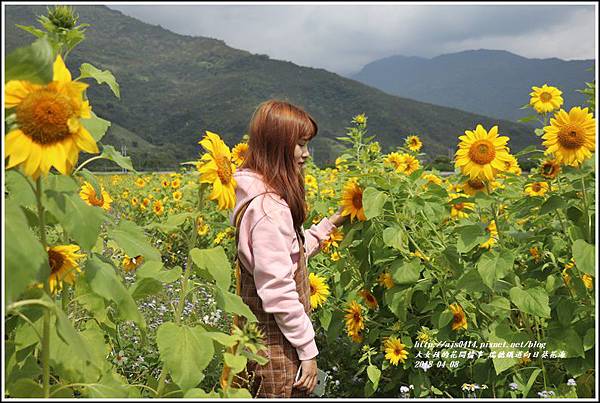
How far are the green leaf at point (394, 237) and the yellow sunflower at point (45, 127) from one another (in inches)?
47.8

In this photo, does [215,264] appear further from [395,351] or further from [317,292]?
[395,351]

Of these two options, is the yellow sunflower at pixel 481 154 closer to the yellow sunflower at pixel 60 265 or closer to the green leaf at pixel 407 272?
the green leaf at pixel 407 272

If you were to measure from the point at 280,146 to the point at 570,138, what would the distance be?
0.94m

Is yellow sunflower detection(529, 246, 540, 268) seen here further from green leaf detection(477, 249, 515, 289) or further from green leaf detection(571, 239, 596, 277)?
green leaf detection(571, 239, 596, 277)

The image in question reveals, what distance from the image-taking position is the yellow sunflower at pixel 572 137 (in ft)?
5.50

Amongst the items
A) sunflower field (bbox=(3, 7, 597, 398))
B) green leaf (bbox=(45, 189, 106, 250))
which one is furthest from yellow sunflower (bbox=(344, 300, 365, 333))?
green leaf (bbox=(45, 189, 106, 250))

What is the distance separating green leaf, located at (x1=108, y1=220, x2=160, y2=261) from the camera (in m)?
1.32

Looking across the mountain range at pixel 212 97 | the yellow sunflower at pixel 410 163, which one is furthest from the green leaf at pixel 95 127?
the mountain range at pixel 212 97

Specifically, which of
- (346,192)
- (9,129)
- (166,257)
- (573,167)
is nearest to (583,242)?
(573,167)

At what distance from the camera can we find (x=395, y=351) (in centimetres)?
228

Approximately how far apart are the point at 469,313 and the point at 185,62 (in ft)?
443

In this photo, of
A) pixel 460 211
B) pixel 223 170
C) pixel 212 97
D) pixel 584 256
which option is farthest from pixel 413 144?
pixel 212 97

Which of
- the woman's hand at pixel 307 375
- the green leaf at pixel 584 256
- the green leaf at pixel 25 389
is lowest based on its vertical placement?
the woman's hand at pixel 307 375

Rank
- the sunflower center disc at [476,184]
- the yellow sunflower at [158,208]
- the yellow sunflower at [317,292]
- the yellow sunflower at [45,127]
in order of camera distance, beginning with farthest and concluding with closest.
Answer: the yellow sunflower at [158,208]
the yellow sunflower at [317,292]
the sunflower center disc at [476,184]
the yellow sunflower at [45,127]
